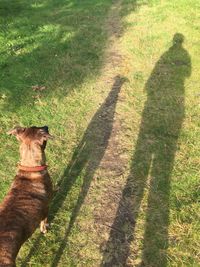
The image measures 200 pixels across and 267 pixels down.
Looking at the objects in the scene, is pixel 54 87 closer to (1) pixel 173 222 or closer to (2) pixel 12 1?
(1) pixel 173 222

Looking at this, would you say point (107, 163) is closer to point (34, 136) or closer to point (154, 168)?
point (154, 168)

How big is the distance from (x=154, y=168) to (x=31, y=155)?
136 inches

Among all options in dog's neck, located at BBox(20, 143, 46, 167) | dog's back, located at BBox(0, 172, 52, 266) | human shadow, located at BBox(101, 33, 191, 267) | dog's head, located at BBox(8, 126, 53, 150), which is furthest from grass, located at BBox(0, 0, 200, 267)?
dog's head, located at BBox(8, 126, 53, 150)

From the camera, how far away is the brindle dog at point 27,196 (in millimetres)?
6379

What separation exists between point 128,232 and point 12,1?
1563 centimetres

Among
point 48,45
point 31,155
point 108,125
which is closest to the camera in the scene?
point 31,155

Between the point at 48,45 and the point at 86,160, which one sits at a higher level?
the point at 48,45

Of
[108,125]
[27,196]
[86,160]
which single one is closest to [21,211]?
[27,196]

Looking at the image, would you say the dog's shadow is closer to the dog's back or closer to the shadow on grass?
the dog's back

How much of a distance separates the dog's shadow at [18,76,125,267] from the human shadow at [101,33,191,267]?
2.78 feet

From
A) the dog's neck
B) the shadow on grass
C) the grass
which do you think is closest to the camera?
the dog's neck

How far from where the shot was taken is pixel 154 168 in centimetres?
973

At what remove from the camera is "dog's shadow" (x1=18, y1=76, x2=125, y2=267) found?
824 centimetres

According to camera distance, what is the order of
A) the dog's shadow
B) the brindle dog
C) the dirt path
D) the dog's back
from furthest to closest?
the dog's shadow, the dirt path, the brindle dog, the dog's back
